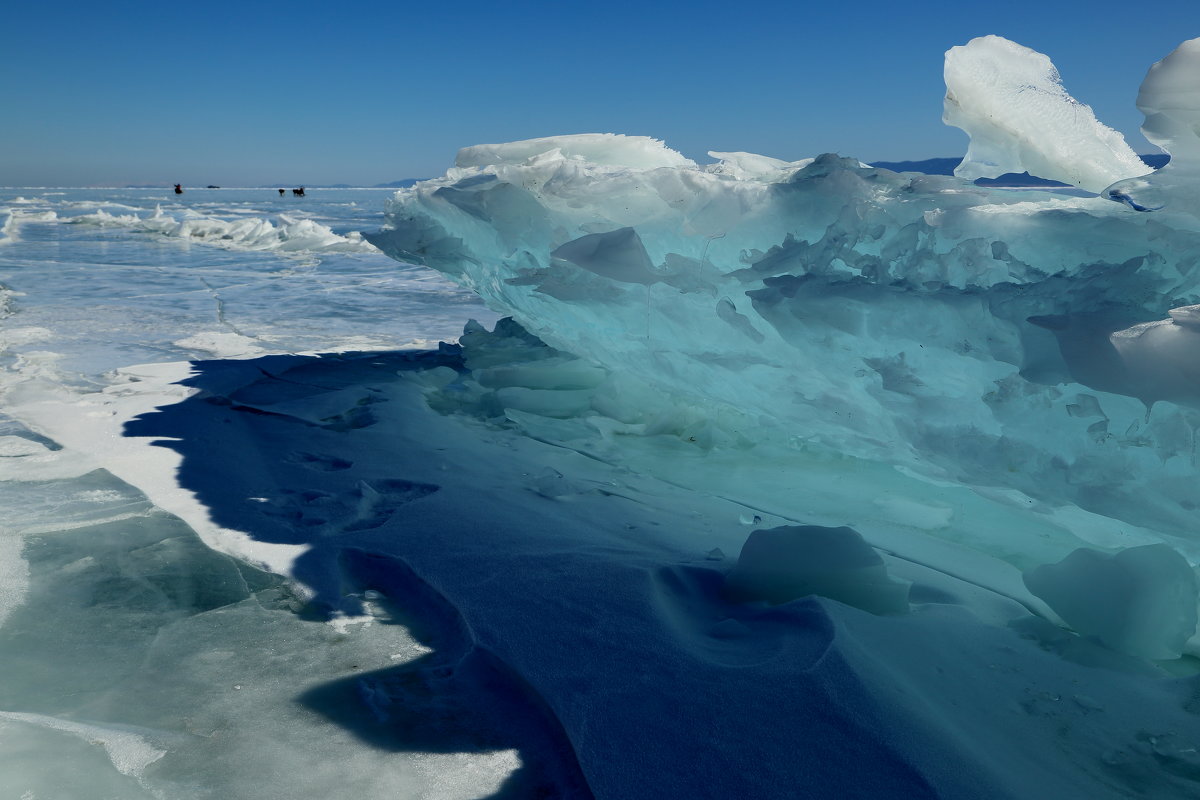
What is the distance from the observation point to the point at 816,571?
215 centimetres

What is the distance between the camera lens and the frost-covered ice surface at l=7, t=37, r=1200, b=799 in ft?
5.30

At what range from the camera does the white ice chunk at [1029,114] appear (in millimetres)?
2506

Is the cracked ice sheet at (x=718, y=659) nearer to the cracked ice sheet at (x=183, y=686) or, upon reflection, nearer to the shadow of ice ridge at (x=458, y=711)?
the shadow of ice ridge at (x=458, y=711)

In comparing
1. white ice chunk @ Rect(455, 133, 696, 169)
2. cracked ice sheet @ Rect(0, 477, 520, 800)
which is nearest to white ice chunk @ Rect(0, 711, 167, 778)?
cracked ice sheet @ Rect(0, 477, 520, 800)

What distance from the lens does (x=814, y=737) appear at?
1607 mm

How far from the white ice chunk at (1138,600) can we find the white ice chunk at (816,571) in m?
0.43

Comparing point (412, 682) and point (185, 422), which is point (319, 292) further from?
point (412, 682)

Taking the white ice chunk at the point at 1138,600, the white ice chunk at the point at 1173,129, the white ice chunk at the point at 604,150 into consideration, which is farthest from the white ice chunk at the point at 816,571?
the white ice chunk at the point at 604,150

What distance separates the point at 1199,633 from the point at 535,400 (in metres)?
3.02

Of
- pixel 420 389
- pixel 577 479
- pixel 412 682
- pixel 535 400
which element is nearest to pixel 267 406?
pixel 420 389

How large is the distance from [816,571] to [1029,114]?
5.09ft

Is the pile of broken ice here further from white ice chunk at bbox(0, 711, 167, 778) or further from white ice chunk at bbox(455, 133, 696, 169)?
white ice chunk at bbox(0, 711, 167, 778)

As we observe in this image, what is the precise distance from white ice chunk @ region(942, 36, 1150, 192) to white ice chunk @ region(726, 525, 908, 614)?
1354 millimetres

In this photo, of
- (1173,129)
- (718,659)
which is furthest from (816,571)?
(1173,129)
